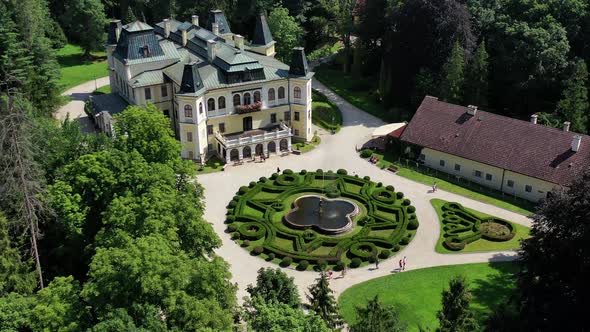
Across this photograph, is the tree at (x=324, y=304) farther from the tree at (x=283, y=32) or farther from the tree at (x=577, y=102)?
the tree at (x=283, y=32)

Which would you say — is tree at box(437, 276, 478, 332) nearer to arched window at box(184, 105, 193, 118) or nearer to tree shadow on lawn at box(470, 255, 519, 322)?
tree shadow on lawn at box(470, 255, 519, 322)

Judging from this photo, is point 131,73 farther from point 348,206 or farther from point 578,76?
point 578,76

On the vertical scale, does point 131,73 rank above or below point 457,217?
above

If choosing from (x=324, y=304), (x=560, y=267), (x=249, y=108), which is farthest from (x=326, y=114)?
(x=560, y=267)

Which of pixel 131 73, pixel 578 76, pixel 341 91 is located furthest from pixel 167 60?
pixel 578 76

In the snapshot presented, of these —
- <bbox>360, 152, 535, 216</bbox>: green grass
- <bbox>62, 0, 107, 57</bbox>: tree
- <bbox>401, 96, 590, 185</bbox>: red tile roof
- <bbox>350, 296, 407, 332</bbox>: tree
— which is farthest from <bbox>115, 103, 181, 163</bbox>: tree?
<bbox>62, 0, 107, 57</bbox>: tree

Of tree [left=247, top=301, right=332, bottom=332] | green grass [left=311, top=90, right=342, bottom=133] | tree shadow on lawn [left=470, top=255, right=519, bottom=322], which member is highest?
tree [left=247, top=301, right=332, bottom=332]

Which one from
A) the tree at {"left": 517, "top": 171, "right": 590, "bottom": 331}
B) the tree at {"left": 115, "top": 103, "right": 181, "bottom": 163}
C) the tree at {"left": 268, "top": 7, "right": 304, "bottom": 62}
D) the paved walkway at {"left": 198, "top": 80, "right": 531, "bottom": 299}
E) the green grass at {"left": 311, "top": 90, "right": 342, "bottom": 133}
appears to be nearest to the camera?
the tree at {"left": 517, "top": 171, "right": 590, "bottom": 331}
